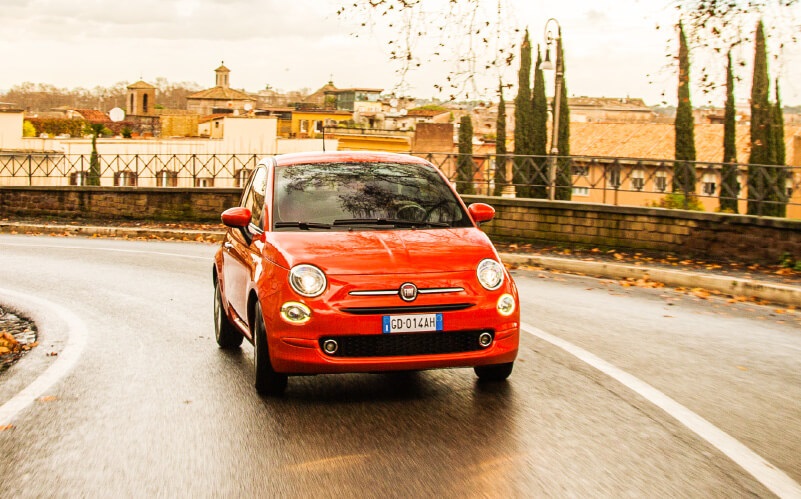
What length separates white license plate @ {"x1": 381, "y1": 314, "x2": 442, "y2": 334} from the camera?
5.94 meters

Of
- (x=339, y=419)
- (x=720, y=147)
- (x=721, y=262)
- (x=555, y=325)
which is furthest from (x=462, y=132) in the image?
(x=339, y=419)

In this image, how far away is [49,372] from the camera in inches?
296

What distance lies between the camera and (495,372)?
6762 mm

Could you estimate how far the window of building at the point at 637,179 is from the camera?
20709 millimetres

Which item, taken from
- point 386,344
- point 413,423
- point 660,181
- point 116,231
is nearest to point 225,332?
point 386,344

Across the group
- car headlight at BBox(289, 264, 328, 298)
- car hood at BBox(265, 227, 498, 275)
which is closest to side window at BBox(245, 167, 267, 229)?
car hood at BBox(265, 227, 498, 275)

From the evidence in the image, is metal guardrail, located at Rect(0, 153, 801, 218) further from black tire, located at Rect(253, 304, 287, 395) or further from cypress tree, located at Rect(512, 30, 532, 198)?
cypress tree, located at Rect(512, 30, 532, 198)

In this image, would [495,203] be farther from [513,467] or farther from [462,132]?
[462,132]

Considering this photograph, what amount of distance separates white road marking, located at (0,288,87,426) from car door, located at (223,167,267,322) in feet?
4.55

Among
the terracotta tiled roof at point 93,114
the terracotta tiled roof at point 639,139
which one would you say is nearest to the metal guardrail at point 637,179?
the terracotta tiled roof at point 639,139

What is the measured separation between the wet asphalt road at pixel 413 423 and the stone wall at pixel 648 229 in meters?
5.47

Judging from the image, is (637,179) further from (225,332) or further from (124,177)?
(124,177)

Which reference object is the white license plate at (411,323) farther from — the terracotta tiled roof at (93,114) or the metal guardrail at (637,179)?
the terracotta tiled roof at (93,114)

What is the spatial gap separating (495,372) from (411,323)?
106 cm
